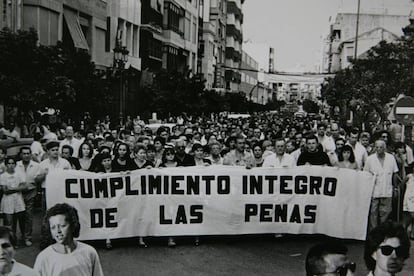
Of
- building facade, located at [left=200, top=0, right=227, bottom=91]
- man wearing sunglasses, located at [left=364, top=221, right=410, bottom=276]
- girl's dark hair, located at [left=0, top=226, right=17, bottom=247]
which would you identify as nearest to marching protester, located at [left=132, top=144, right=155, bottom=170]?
girl's dark hair, located at [left=0, top=226, right=17, bottom=247]

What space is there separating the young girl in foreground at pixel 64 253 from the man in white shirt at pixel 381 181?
279 inches

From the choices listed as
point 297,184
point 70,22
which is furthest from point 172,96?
point 297,184

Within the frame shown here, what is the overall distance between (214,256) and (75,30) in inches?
1012

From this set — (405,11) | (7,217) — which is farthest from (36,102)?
(405,11)

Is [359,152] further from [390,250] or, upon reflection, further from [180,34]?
[180,34]

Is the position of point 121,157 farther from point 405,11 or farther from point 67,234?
point 405,11

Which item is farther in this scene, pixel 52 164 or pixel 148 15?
pixel 148 15

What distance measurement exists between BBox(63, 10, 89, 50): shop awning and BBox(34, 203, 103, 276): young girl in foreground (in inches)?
1132

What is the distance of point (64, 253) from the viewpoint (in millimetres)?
5191

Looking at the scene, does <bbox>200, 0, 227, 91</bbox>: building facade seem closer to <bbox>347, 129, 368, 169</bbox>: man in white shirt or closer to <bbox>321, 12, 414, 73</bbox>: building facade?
<bbox>321, 12, 414, 73</bbox>: building facade

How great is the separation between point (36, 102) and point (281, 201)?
13505mm

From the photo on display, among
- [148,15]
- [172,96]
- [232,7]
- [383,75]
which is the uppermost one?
[232,7]

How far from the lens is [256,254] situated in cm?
1034

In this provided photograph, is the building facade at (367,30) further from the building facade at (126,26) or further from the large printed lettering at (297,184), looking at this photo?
the large printed lettering at (297,184)
